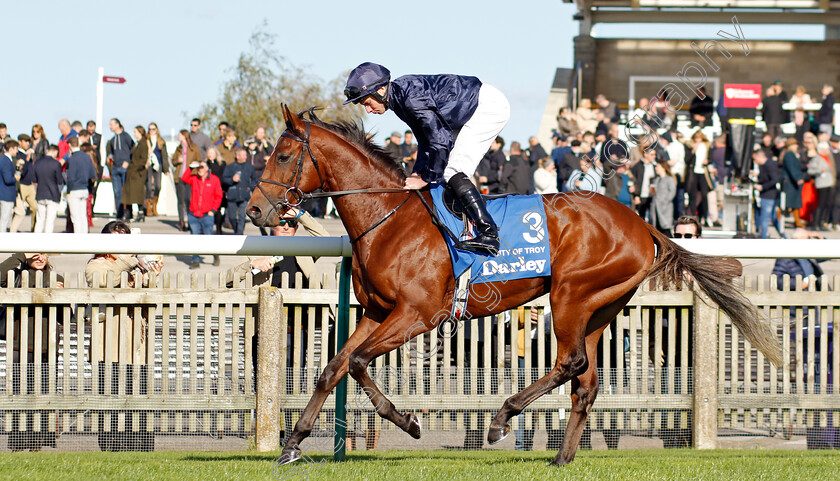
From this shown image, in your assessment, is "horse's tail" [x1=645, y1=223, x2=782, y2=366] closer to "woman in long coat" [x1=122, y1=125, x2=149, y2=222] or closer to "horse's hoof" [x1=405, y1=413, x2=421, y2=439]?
"horse's hoof" [x1=405, y1=413, x2=421, y2=439]

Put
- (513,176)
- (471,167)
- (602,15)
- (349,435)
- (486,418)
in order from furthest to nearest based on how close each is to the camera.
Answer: (602,15), (513,176), (486,418), (349,435), (471,167)

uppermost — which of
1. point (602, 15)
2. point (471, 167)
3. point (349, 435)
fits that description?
point (602, 15)

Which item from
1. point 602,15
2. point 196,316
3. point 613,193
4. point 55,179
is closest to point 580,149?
point 613,193

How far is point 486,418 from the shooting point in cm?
657

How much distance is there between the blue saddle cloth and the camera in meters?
5.32

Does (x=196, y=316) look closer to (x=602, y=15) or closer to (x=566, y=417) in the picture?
(x=566, y=417)

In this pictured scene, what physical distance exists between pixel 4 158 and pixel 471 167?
12358mm

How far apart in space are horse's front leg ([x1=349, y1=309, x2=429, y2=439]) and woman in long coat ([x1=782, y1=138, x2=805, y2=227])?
14.1m

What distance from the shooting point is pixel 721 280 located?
19.0ft

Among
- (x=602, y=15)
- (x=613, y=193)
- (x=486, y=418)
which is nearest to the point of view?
(x=486, y=418)

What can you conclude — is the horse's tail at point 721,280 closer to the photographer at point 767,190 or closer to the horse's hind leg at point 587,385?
the horse's hind leg at point 587,385

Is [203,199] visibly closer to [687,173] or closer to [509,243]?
[687,173]

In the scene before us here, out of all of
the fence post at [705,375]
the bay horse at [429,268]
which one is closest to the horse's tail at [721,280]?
the bay horse at [429,268]

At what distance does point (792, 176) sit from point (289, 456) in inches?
581
